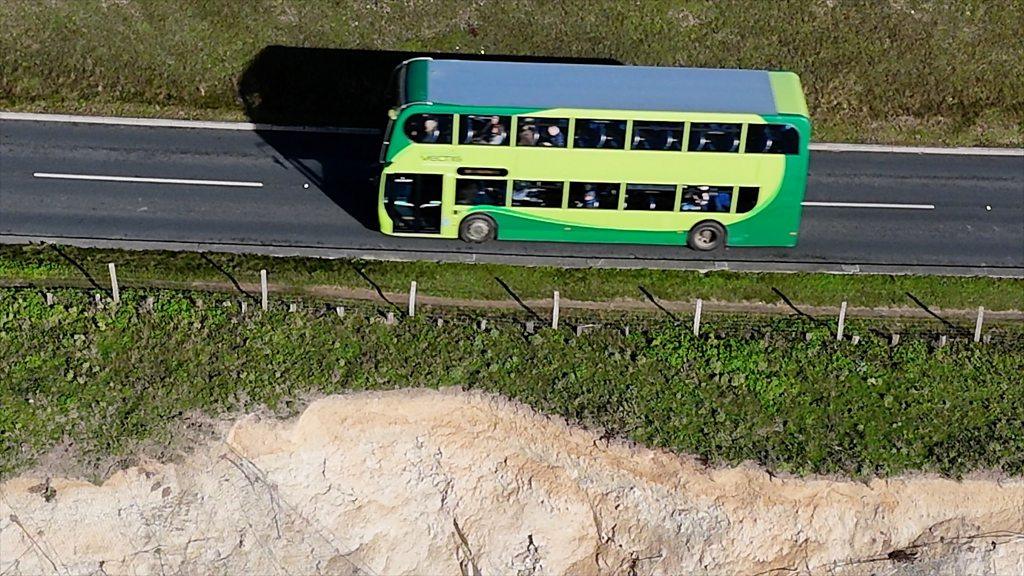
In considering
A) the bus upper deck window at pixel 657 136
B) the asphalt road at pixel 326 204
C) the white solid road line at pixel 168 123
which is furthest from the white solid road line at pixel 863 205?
the white solid road line at pixel 168 123

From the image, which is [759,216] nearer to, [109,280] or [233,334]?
[233,334]

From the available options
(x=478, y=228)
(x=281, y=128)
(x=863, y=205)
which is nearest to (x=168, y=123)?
(x=281, y=128)

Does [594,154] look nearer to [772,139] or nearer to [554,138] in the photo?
[554,138]

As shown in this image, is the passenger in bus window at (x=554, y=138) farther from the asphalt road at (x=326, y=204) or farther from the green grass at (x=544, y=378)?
the green grass at (x=544, y=378)

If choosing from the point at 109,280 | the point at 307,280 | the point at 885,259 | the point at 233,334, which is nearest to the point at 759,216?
the point at 885,259

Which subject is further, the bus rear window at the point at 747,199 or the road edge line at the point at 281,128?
the road edge line at the point at 281,128

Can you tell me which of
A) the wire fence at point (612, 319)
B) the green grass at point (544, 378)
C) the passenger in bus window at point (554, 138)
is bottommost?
the green grass at point (544, 378)

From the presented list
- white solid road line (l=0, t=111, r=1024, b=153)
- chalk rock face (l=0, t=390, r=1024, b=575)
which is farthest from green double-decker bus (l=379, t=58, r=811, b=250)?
chalk rock face (l=0, t=390, r=1024, b=575)
